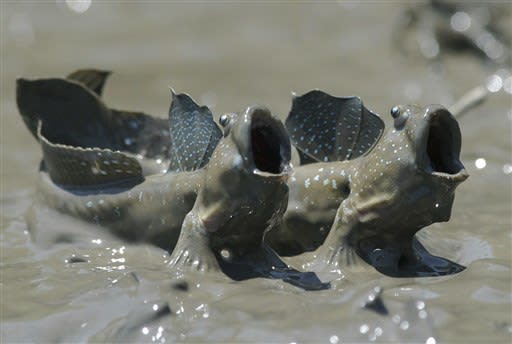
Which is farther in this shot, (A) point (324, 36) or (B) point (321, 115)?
(A) point (324, 36)

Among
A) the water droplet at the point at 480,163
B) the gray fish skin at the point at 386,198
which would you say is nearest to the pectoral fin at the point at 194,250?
the gray fish skin at the point at 386,198

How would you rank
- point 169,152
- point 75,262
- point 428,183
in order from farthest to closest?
1. point 169,152
2. point 75,262
3. point 428,183

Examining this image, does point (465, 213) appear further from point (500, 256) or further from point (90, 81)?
point (90, 81)

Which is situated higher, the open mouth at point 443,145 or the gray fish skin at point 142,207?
the open mouth at point 443,145

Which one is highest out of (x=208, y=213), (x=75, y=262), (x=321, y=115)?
(x=321, y=115)

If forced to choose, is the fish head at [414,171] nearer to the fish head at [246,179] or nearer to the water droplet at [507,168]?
the fish head at [246,179]

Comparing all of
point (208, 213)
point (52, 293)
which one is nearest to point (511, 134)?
point (208, 213)
